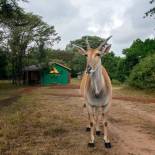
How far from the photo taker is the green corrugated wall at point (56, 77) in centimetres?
5426

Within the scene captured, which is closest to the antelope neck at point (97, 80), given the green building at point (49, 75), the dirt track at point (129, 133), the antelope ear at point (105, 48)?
the antelope ear at point (105, 48)

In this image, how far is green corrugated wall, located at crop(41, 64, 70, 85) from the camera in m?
54.3

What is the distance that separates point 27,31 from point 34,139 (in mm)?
41403

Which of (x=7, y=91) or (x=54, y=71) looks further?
(x=54, y=71)

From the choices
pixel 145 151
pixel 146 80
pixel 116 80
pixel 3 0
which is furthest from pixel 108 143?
pixel 116 80

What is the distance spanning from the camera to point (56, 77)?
180 ft

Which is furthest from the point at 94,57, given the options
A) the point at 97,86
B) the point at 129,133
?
the point at 129,133

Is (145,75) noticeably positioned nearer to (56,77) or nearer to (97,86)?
Result: (97,86)

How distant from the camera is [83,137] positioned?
9781mm

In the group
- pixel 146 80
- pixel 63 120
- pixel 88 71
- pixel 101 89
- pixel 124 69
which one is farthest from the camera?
pixel 124 69

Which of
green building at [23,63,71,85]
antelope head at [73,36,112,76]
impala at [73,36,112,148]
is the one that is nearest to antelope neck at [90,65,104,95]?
impala at [73,36,112,148]

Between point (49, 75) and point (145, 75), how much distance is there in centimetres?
2406

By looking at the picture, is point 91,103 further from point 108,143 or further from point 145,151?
point 145,151

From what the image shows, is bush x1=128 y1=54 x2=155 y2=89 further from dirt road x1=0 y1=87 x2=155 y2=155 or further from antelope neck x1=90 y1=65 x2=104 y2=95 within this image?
antelope neck x1=90 y1=65 x2=104 y2=95
